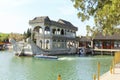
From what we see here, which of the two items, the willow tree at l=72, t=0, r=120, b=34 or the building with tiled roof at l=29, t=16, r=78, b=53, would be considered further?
the building with tiled roof at l=29, t=16, r=78, b=53

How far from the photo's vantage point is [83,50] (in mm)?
61094

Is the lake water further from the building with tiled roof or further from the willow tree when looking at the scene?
the building with tiled roof

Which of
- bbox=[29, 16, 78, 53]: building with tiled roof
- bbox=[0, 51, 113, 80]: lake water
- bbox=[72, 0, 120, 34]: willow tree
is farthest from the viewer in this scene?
bbox=[29, 16, 78, 53]: building with tiled roof

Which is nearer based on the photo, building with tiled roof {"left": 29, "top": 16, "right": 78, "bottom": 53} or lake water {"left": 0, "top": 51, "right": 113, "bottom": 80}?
lake water {"left": 0, "top": 51, "right": 113, "bottom": 80}

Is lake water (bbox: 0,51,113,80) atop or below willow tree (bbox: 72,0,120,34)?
below

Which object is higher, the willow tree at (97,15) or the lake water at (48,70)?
the willow tree at (97,15)

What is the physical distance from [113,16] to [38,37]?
143ft

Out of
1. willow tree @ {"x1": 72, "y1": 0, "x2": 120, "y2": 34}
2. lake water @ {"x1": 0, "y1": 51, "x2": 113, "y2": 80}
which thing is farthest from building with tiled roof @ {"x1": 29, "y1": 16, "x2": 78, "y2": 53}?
willow tree @ {"x1": 72, "y1": 0, "x2": 120, "y2": 34}

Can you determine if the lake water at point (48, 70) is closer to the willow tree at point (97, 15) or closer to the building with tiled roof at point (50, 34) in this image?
the willow tree at point (97, 15)

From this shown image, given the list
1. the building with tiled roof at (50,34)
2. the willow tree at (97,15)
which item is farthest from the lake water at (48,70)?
the building with tiled roof at (50,34)

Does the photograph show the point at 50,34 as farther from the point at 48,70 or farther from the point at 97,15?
the point at 97,15

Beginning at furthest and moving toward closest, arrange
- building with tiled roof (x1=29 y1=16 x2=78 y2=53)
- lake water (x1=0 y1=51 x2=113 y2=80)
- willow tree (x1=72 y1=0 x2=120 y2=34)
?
building with tiled roof (x1=29 y1=16 x2=78 y2=53), lake water (x1=0 y1=51 x2=113 y2=80), willow tree (x1=72 y1=0 x2=120 y2=34)

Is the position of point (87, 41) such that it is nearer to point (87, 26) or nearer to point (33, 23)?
point (33, 23)

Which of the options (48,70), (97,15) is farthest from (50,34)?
(97,15)
